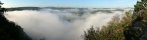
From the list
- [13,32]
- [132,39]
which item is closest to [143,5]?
[132,39]

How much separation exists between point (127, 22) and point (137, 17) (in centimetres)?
773

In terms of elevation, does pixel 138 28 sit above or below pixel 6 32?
below

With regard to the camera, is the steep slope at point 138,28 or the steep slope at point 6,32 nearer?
the steep slope at point 6,32

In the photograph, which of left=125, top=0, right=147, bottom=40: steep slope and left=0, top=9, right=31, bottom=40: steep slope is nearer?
left=0, top=9, right=31, bottom=40: steep slope

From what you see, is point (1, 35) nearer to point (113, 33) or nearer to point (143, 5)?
point (113, 33)

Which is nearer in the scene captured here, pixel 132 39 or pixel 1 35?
pixel 1 35

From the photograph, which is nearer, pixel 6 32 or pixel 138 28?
pixel 6 32

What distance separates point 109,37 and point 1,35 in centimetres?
2871

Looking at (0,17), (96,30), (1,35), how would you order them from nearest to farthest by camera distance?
(1,35) → (0,17) → (96,30)

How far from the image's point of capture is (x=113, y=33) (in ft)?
298

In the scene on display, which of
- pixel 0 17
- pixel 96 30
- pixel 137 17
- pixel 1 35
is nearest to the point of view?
pixel 1 35

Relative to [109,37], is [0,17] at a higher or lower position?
higher

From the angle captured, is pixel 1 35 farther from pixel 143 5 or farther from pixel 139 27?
pixel 143 5

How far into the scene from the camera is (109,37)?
297 ft
